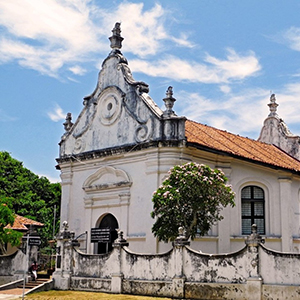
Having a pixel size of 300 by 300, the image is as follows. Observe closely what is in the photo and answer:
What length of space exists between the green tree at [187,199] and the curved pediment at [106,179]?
4.57 m

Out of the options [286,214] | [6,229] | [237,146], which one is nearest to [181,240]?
[286,214]

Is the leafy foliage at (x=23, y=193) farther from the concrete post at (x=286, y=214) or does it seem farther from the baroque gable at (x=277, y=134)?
the concrete post at (x=286, y=214)

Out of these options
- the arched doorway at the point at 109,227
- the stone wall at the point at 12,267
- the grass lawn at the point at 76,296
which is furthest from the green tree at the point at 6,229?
the grass lawn at the point at 76,296

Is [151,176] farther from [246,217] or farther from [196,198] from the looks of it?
[246,217]

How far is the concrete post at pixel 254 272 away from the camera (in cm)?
1641

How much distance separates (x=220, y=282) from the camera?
56.6ft

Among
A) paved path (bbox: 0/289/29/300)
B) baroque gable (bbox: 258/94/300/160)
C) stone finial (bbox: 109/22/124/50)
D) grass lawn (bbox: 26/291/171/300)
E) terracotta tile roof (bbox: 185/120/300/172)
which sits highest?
stone finial (bbox: 109/22/124/50)

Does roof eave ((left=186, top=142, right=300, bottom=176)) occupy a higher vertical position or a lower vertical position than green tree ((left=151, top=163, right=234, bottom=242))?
higher

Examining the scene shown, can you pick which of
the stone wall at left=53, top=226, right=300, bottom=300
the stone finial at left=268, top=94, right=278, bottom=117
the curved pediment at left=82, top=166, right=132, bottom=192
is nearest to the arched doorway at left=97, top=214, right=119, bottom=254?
the curved pediment at left=82, top=166, right=132, bottom=192

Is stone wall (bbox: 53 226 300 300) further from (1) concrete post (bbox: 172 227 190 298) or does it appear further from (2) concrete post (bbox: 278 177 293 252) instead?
(2) concrete post (bbox: 278 177 293 252)

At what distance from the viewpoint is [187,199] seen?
19.7 metres

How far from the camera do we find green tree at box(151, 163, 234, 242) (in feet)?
64.6

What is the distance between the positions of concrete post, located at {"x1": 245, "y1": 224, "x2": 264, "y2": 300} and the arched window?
9059mm

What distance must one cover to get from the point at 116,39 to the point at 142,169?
24.2 ft
